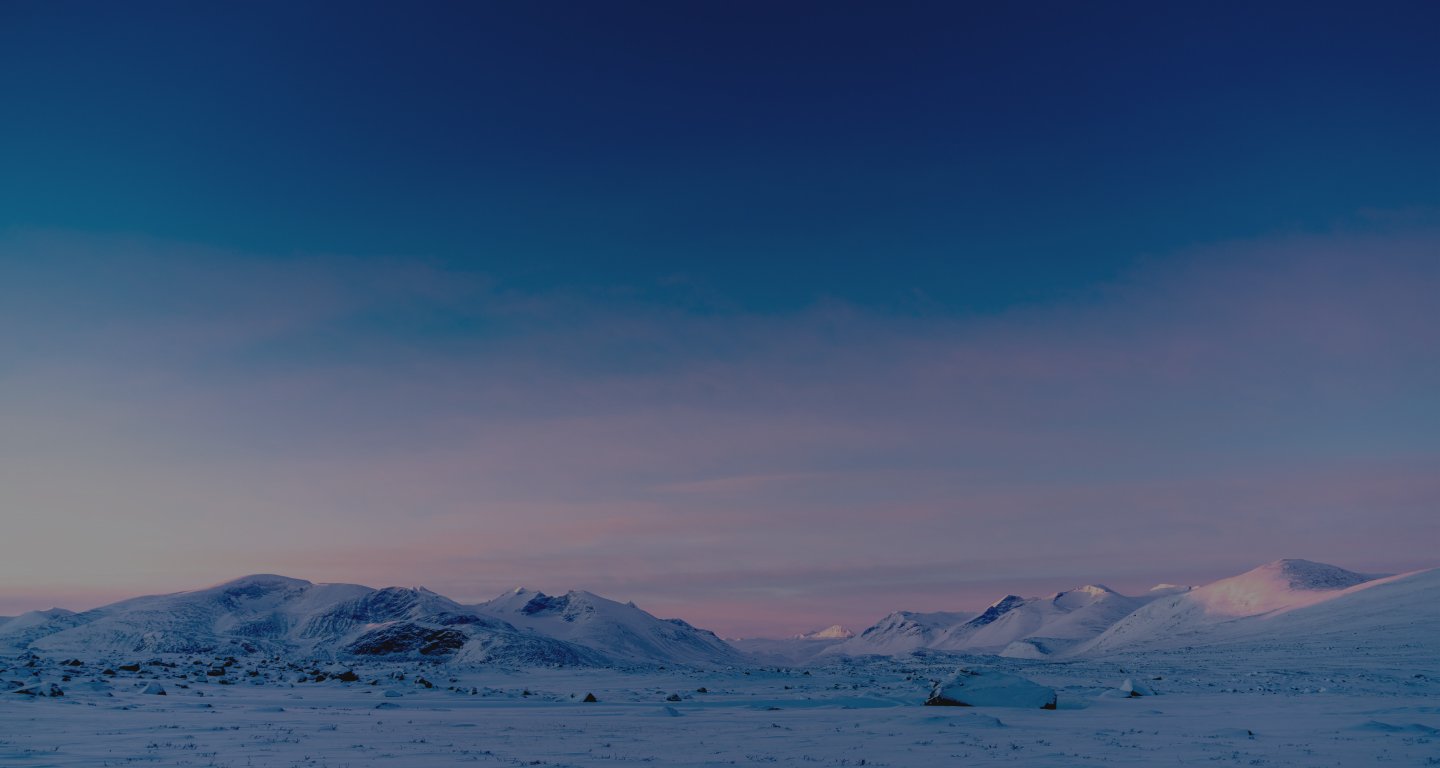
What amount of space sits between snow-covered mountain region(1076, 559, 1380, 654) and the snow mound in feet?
378

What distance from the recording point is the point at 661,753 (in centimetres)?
2744

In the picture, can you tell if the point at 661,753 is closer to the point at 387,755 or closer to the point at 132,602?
the point at 387,755

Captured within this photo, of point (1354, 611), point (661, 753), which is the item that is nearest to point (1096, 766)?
point (661, 753)

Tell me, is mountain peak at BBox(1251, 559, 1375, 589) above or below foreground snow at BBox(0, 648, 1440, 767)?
above

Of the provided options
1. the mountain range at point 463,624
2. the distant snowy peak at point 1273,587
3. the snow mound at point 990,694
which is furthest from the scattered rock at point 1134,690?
the distant snowy peak at point 1273,587

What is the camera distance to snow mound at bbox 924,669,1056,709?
145ft

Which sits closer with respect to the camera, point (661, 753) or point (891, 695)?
point (661, 753)

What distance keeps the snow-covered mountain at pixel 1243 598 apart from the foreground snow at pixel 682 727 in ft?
357

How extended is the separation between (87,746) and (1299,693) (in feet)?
201

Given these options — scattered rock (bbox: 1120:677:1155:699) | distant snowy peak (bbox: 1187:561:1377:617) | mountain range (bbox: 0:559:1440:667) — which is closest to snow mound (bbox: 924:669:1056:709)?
scattered rock (bbox: 1120:677:1155:699)

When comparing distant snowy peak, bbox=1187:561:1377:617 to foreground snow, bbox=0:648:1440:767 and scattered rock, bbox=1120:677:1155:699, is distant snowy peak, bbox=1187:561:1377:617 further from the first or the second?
scattered rock, bbox=1120:677:1155:699

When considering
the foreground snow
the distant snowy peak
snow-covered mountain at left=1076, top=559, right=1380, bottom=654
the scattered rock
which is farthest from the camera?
the distant snowy peak

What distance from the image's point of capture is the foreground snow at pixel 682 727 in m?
25.7

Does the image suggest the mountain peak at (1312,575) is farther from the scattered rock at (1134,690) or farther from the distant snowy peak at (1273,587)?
the scattered rock at (1134,690)
